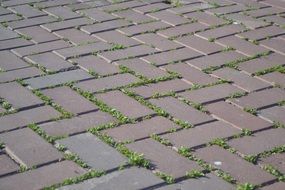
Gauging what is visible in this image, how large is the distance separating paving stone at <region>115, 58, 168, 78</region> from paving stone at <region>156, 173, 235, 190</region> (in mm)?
1432

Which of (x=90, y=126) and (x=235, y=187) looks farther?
(x=90, y=126)

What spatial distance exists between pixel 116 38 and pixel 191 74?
3.39 ft

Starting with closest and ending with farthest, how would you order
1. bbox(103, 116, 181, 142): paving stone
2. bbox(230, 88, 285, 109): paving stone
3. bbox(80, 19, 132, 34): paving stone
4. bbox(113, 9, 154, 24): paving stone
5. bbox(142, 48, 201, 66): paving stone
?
bbox(103, 116, 181, 142): paving stone → bbox(230, 88, 285, 109): paving stone → bbox(142, 48, 201, 66): paving stone → bbox(80, 19, 132, 34): paving stone → bbox(113, 9, 154, 24): paving stone

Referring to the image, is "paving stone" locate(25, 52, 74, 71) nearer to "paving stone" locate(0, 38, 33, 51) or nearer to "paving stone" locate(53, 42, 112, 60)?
"paving stone" locate(53, 42, 112, 60)

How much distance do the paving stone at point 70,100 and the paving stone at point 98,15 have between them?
1.69m

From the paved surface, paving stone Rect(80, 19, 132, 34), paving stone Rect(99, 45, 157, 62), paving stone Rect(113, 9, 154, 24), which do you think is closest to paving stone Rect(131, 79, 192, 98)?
the paved surface

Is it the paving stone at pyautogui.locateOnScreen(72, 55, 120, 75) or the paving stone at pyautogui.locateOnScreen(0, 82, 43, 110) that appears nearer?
the paving stone at pyautogui.locateOnScreen(0, 82, 43, 110)

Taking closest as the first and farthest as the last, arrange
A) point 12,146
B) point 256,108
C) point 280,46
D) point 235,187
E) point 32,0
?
point 235,187 → point 12,146 → point 256,108 → point 280,46 → point 32,0

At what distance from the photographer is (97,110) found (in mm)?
3783

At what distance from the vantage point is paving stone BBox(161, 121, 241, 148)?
3.41 metres

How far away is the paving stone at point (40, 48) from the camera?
4.73 metres

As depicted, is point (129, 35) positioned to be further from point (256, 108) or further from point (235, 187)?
point (235, 187)

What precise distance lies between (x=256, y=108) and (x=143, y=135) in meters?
0.92

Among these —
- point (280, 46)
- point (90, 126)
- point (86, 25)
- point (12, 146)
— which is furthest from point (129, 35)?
point (12, 146)
